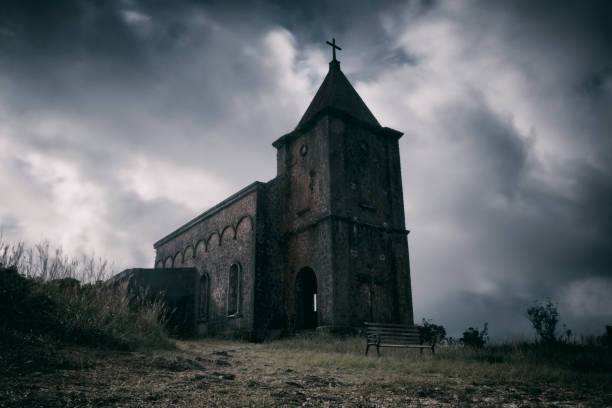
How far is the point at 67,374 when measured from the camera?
5000 mm

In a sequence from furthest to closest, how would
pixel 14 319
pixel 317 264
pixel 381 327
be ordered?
pixel 317 264, pixel 381 327, pixel 14 319

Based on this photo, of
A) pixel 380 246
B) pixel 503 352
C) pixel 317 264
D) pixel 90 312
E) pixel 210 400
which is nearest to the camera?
pixel 210 400

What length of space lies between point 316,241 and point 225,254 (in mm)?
4655

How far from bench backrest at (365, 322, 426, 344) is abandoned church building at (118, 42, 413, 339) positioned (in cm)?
334

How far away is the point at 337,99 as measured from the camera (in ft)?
58.1

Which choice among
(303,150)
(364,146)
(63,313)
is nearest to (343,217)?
(364,146)

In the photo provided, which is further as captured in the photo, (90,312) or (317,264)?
(317,264)

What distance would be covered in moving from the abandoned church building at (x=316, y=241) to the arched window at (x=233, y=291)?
0.13ft

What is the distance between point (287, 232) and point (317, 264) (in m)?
2.39

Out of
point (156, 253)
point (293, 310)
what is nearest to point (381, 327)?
point (293, 310)

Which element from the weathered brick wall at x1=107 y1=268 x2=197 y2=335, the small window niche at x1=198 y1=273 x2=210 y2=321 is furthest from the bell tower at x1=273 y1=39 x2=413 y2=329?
the small window niche at x1=198 y1=273 x2=210 y2=321

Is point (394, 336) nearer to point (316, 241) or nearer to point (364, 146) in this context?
point (316, 241)

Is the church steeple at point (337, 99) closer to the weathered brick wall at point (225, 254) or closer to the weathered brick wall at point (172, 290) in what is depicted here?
the weathered brick wall at point (225, 254)

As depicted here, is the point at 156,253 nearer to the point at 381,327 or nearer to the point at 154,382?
the point at 381,327
